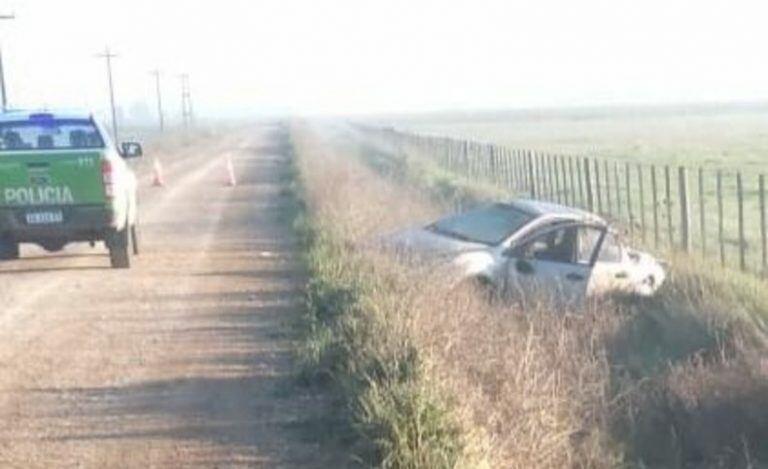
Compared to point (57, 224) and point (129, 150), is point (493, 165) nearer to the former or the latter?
point (129, 150)

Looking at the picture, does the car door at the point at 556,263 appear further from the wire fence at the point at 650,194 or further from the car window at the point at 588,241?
the wire fence at the point at 650,194

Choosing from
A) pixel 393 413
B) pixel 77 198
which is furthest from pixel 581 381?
pixel 77 198

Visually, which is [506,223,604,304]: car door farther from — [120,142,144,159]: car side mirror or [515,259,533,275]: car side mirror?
[120,142,144,159]: car side mirror

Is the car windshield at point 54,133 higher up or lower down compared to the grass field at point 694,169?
higher up

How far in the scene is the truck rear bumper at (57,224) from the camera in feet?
53.8

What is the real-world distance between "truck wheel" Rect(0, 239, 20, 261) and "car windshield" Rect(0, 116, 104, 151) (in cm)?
137

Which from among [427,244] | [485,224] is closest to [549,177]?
[485,224]

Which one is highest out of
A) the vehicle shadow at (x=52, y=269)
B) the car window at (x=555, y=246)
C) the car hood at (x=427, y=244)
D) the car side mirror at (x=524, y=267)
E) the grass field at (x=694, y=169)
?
the car hood at (x=427, y=244)

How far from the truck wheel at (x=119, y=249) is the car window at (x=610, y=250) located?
653 centimetres

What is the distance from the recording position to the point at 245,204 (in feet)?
99.3

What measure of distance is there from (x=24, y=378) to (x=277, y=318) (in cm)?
326

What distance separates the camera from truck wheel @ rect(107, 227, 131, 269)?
1733 centimetres

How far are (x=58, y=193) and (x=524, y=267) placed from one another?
619cm

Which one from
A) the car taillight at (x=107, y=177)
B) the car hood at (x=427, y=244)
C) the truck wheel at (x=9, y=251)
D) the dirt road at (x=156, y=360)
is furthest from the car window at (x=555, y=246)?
the truck wheel at (x=9, y=251)
